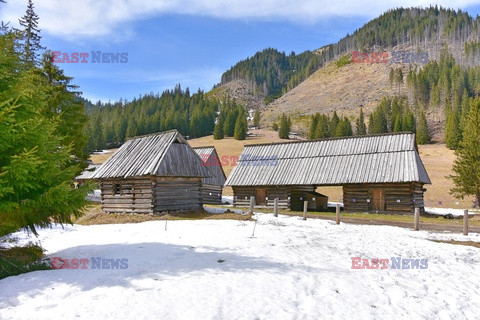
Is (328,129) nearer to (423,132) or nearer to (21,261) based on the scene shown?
(423,132)

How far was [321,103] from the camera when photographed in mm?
152750

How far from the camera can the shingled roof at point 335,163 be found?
29391 millimetres

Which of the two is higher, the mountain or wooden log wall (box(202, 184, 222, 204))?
the mountain

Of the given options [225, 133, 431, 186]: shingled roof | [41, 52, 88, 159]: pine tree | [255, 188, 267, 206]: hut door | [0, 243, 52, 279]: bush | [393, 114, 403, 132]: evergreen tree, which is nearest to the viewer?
[0, 243, 52, 279]: bush

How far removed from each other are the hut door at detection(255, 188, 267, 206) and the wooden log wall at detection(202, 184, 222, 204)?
8.73 metres

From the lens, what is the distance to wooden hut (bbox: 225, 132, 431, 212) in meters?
28.9

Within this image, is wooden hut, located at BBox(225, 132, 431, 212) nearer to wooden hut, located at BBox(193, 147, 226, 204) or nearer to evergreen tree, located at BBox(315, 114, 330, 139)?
wooden hut, located at BBox(193, 147, 226, 204)

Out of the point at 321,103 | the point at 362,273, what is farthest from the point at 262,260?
the point at 321,103

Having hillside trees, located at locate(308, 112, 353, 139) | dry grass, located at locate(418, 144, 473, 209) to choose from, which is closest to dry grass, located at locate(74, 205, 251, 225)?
dry grass, located at locate(418, 144, 473, 209)

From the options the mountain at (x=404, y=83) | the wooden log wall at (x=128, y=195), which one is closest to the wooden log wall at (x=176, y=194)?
the wooden log wall at (x=128, y=195)

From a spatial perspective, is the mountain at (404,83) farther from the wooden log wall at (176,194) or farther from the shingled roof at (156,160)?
the wooden log wall at (176,194)

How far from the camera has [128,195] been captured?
77.9ft

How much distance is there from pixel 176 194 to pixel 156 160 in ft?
8.89

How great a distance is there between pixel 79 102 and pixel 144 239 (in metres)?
18.6
